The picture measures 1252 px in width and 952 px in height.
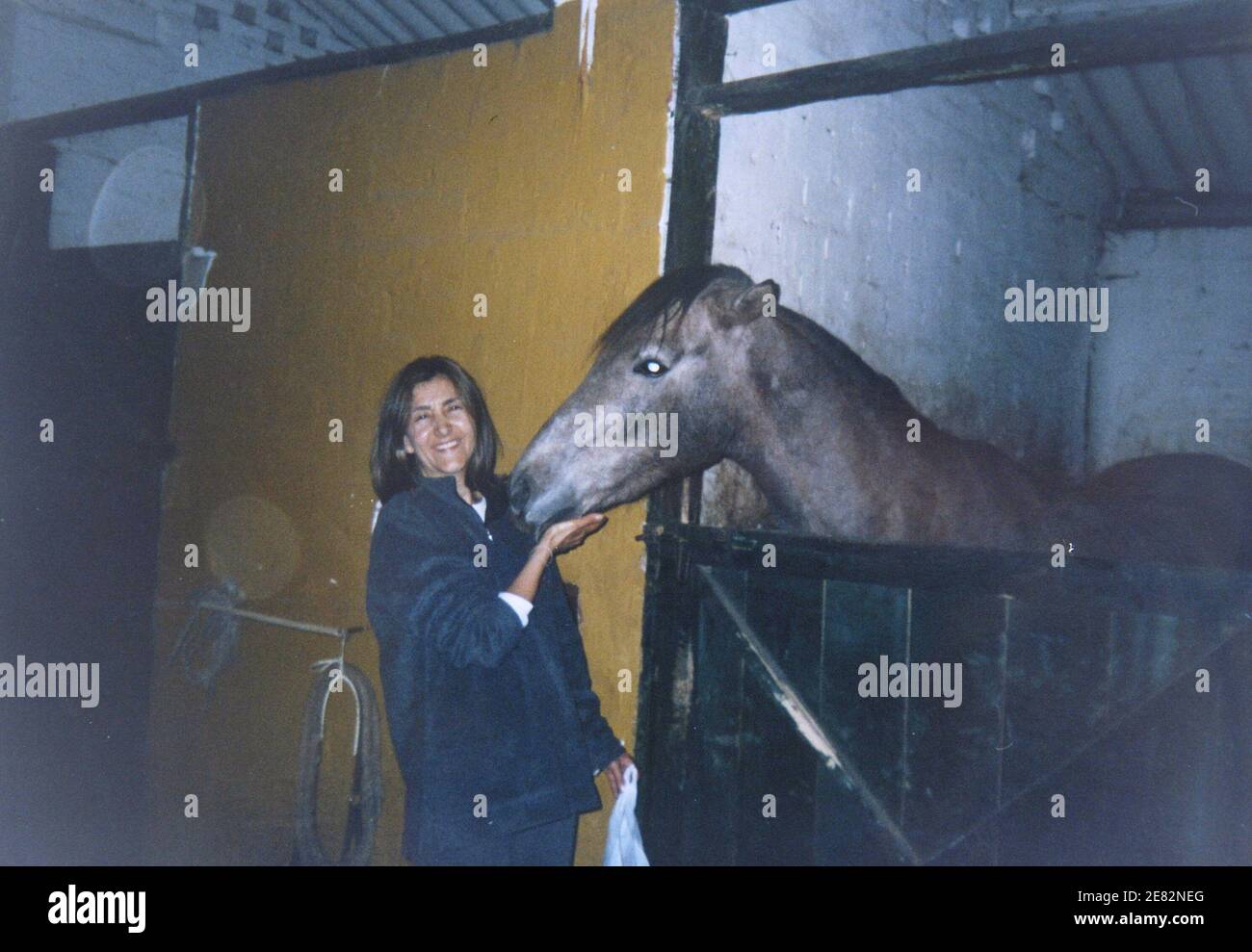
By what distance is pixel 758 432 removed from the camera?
255cm

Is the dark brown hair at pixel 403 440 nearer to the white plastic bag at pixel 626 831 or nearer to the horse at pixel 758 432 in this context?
the horse at pixel 758 432

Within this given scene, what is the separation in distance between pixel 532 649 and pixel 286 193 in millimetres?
2314

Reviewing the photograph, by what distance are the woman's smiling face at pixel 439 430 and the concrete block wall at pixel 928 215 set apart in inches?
34.2

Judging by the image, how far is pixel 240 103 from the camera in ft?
12.8

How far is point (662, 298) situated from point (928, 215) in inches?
75.5

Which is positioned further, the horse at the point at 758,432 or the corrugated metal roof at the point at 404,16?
the corrugated metal roof at the point at 404,16

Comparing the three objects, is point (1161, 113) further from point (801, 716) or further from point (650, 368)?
point (801, 716)

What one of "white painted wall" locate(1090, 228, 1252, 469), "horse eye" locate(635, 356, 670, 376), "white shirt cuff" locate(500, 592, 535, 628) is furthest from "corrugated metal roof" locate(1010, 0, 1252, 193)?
"white shirt cuff" locate(500, 592, 535, 628)

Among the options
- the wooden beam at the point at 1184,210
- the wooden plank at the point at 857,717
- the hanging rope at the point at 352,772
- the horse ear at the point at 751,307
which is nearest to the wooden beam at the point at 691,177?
the horse ear at the point at 751,307

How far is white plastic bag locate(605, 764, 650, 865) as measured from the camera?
2.46m

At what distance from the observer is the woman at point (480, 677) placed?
7.65ft

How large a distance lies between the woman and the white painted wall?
4790 millimetres

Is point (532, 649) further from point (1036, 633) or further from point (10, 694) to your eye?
point (10, 694)
